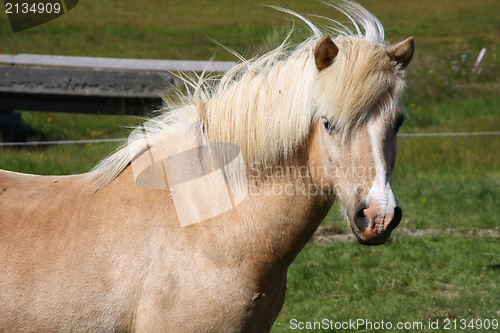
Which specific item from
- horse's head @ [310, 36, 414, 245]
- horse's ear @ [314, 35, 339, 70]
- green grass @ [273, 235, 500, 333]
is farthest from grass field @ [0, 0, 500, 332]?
horse's ear @ [314, 35, 339, 70]

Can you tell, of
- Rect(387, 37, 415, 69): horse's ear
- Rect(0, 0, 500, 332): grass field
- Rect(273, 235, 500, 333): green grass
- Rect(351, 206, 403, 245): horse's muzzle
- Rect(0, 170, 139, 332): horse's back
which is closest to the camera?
Rect(351, 206, 403, 245): horse's muzzle

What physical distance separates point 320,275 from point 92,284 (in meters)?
3.06

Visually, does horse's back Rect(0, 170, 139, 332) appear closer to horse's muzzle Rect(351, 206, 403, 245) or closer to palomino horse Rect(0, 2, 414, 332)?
palomino horse Rect(0, 2, 414, 332)

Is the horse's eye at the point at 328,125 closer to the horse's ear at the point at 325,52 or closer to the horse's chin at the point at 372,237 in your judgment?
A: the horse's ear at the point at 325,52

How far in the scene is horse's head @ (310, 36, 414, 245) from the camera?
1.90 meters

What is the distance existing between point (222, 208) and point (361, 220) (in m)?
0.58

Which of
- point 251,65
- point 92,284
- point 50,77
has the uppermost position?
point 251,65

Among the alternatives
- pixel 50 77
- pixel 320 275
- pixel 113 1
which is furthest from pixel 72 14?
pixel 320 275

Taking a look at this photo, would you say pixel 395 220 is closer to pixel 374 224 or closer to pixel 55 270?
pixel 374 224

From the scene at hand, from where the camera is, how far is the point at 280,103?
2.08m

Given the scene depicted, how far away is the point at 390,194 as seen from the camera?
6.11 feet

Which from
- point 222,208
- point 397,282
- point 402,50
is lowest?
point 397,282

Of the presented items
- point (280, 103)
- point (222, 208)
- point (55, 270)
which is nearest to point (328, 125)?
point (280, 103)

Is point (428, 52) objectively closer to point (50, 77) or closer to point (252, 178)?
point (50, 77)
